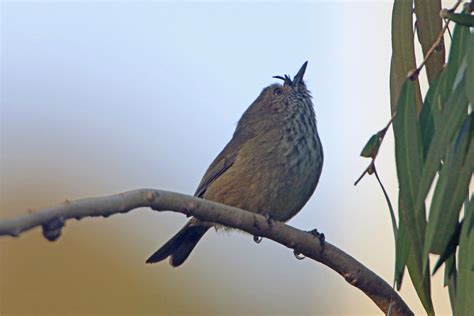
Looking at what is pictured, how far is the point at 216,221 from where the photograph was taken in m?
2.19

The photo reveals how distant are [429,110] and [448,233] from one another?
36cm

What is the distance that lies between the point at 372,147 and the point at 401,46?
0.50m

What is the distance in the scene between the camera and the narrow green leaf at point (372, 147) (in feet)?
7.23

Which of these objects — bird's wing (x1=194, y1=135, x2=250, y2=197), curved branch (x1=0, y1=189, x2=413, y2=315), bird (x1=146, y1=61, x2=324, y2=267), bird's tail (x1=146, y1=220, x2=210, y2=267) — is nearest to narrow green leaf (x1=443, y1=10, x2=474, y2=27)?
curved branch (x1=0, y1=189, x2=413, y2=315)

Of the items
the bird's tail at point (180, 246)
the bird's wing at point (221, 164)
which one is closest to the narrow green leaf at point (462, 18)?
the bird's wing at point (221, 164)

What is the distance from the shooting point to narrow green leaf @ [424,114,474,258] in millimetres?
2150

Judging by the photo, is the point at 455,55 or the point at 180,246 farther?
the point at 180,246

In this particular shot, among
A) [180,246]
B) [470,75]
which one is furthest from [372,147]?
[180,246]

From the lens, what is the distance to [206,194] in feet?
13.1

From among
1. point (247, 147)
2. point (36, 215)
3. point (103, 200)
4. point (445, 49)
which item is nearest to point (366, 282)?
point (445, 49)

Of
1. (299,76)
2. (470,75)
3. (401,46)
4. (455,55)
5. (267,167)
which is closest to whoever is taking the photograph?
(470,75)

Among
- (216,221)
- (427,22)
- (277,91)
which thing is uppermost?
(277,91)

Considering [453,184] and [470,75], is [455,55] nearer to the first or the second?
[470,75]

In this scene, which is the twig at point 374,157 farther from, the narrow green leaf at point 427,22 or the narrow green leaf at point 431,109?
the narrow green leaf at point 427,22
